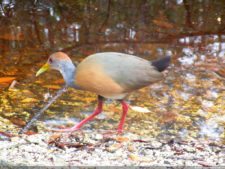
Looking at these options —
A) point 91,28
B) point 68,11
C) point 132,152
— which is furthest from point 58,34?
point 132,152

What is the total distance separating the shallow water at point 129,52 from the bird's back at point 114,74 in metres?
0.50

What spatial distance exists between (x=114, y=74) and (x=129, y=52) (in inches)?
90.2

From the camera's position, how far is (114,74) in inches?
174

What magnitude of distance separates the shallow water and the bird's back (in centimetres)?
50

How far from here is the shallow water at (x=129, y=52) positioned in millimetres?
5043

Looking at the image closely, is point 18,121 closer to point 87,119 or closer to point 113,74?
point 87,119

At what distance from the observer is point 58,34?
7.19 meters

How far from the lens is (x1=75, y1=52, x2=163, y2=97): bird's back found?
14.5ft

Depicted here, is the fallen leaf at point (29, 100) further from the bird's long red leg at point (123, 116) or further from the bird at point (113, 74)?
the bird's long red leg at point (123, 116)

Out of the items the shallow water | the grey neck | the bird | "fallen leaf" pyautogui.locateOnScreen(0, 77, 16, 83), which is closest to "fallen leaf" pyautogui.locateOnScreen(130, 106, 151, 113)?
the shallow water

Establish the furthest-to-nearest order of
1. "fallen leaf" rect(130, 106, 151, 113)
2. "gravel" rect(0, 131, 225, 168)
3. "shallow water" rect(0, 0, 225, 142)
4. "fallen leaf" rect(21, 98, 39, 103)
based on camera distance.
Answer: "fallen leaf" rect(21, 98, 39, 103) → "fallen leaf" rect(130, 106, 151, 113) → "shallow water" rect(0, 0, 225, 142) → "gravel" rect(0, 131, 225, 168)

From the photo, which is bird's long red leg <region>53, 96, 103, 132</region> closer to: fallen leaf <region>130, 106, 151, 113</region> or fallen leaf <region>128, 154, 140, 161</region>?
fallen leaf <region>130, 106, 151, 113</region>

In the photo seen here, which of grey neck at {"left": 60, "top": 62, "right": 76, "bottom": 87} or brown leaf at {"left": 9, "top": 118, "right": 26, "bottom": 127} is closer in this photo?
grey neck at {"left": 60, "top": 62, "right": 76, "bottom": 87}

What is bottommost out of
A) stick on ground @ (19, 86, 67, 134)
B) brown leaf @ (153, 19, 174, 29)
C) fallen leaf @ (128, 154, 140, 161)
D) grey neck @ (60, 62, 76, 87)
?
stick on ground @ (19, 86, 67, 134)
